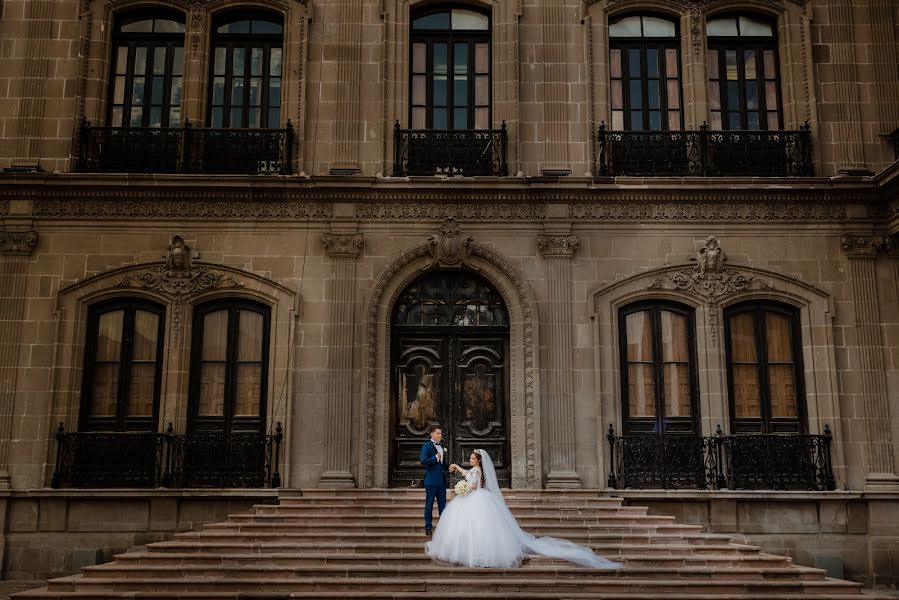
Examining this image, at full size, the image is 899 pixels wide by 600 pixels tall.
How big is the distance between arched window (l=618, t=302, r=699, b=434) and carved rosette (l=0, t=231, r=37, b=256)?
420 inches

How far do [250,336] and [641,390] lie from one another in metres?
7.09

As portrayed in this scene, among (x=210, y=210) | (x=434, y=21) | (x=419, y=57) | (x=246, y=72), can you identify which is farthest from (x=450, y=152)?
(x=210, y=210)

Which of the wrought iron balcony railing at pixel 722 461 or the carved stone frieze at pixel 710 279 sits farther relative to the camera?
the carved stone frieze at pixel 710 279

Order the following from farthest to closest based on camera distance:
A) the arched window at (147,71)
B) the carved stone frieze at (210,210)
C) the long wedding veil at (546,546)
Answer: the arched window at (147,71)
the carved stone frieze at (210,210)
the long wedding veil at (546,546)

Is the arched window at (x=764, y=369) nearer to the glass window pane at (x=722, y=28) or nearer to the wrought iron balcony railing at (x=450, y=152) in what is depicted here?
the wrought iron balcony railing at (x=450, y=152)

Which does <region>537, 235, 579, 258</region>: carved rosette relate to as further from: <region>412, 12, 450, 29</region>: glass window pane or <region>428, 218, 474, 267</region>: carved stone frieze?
<region>412, 12, 450, 29</region>: glass window pane

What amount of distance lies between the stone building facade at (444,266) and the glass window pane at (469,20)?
60 centimetres

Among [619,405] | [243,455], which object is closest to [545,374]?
[619,405]

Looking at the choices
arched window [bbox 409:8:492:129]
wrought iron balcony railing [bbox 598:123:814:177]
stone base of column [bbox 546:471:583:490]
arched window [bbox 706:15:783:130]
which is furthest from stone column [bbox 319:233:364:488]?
arched window [bbox 706:15:783:130]

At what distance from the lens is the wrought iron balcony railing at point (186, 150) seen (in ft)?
51.8

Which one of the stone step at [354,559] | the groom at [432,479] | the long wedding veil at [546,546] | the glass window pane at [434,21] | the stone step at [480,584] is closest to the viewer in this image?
the stone step at [480,584]

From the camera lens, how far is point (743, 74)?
54.9 feet

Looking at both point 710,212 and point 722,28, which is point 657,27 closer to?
point 722,28

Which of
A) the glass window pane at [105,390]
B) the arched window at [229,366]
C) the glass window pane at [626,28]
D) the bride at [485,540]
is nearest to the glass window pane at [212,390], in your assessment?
the arched window at [229,366]
